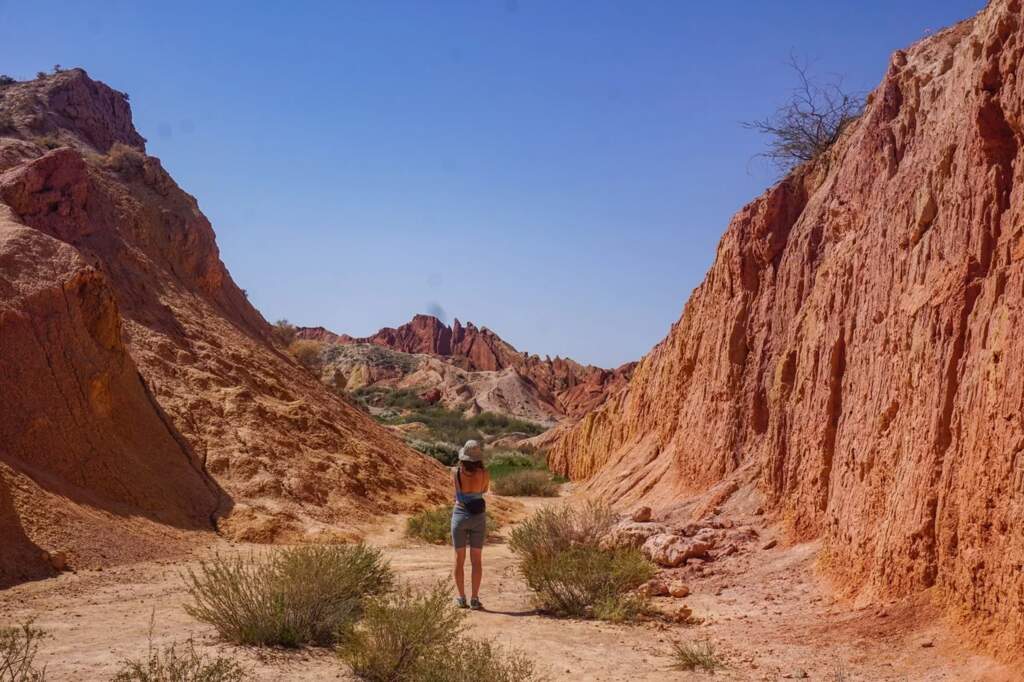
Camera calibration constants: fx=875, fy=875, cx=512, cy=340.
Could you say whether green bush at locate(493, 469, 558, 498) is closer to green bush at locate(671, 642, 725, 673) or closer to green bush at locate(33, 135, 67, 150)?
green bush at locate(33, 135, 67, 150)

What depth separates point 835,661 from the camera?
667cm

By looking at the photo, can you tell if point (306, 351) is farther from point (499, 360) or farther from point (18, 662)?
point (499, 360)

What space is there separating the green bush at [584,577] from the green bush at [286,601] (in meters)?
Result: 2.12

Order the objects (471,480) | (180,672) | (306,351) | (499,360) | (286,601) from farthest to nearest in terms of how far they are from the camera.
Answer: (499,360) < (306,351) < (471,480) < (286,601) < (180,672)

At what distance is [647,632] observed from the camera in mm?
8195

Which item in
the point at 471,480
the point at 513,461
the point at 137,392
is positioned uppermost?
the point at 137,392

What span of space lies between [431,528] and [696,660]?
26.0ft

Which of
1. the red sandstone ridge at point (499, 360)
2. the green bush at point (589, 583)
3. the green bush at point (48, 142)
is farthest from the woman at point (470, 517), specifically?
the red sandstone ridge at point (499, 360)

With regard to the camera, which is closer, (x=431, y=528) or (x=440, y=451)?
(x=431, y=528)

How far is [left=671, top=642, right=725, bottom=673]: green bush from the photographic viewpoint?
679 centimetres

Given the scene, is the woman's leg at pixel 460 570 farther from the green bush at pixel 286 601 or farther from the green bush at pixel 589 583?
the green bush at pixel 286 601

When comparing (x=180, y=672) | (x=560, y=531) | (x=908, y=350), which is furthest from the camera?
(x=560, y=531)

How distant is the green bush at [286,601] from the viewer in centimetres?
688

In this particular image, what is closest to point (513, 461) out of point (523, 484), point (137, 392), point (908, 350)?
point (523, 484)
